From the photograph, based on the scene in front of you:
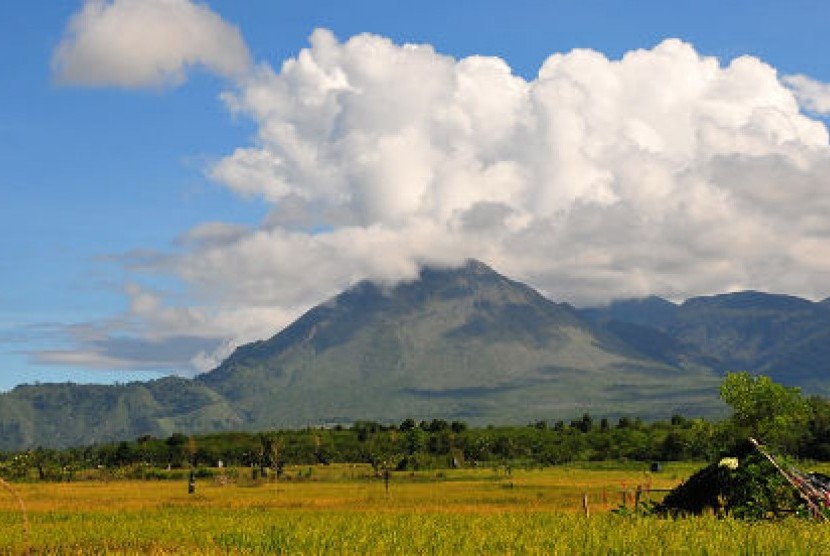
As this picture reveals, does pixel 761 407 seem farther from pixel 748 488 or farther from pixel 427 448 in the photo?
pixel 748 488

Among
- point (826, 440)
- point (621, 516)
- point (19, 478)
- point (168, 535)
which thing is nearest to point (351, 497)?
point (168, 535)

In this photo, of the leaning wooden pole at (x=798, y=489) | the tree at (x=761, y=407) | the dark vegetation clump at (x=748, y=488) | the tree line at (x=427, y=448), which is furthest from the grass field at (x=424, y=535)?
the tree line at (x=427, y=448)

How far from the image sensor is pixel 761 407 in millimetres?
107188

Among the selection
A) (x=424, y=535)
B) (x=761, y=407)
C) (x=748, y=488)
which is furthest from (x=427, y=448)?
(x=424, y=535)

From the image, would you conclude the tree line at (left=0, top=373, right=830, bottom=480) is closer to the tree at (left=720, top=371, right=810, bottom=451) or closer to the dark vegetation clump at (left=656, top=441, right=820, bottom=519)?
the tree at (left=720, top=371, right=810, bottom=451)

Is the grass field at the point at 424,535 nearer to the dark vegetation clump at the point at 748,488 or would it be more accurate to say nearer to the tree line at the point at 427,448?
the dark vegetation clump at the point at 748,488

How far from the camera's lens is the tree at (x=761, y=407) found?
106562 millimetres

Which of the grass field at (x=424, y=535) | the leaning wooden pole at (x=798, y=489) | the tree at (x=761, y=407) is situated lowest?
the grass field at (x=424, y=535)

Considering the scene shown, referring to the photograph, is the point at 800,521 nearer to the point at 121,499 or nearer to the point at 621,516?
→ the point at 621,516

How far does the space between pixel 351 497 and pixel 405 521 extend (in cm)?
4370

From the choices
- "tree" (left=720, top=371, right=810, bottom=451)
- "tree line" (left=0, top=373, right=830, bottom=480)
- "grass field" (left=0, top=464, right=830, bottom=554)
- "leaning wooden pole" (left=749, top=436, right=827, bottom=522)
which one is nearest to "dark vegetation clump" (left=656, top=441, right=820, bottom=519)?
"leaning wooden pole" (left=749, top=436, right=827, bottom=522)

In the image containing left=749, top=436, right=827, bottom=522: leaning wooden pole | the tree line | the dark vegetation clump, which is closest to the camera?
left=749, top=436, right=827, bottom=522: leaning wooden pole

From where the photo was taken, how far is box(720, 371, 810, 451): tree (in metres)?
107

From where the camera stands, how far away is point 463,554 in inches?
930
